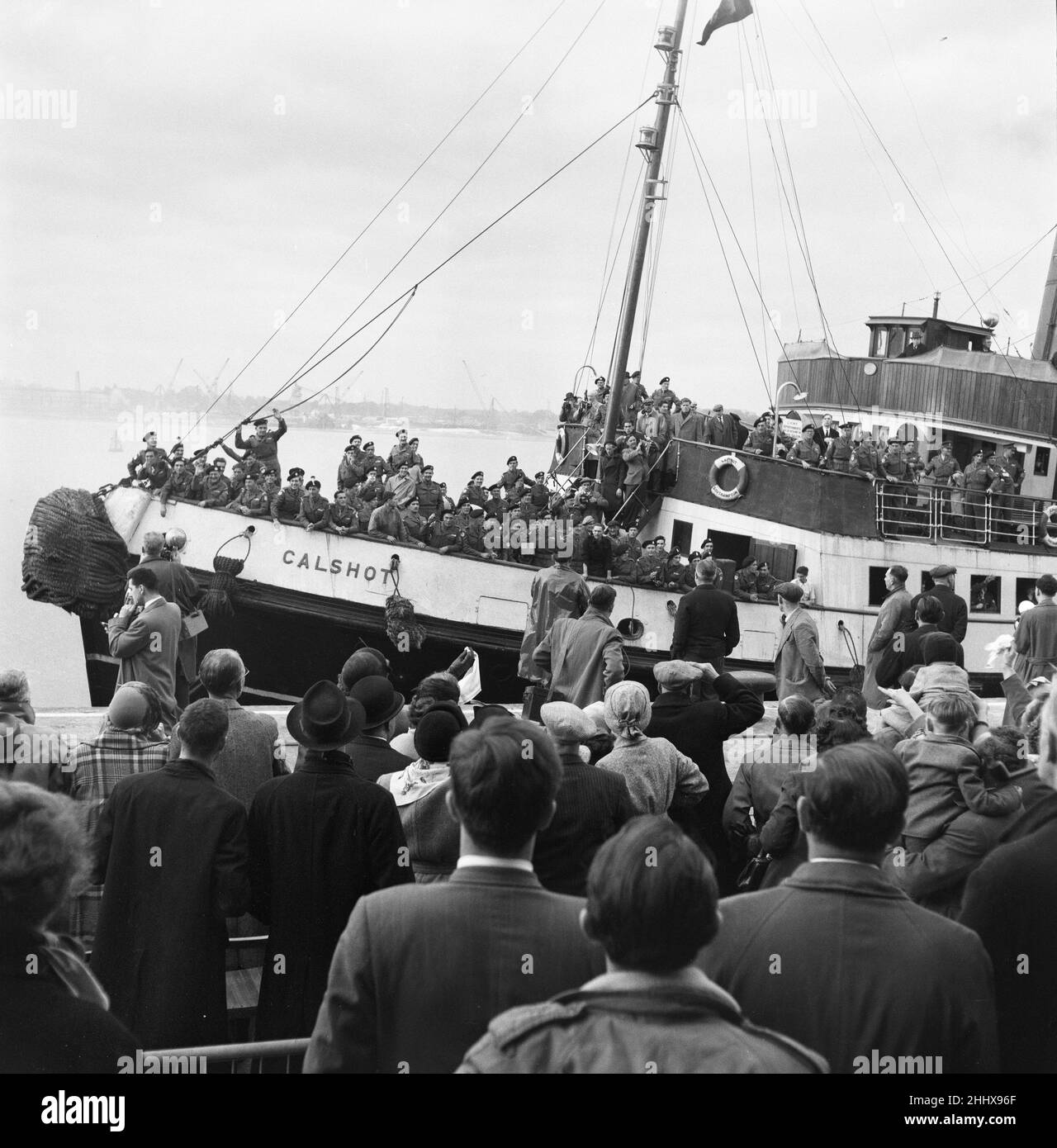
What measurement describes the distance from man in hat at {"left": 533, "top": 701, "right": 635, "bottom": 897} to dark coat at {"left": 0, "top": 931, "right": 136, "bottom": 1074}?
1.72 meters

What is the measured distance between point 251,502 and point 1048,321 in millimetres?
15237

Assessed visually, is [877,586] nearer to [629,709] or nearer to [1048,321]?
[1048,321]

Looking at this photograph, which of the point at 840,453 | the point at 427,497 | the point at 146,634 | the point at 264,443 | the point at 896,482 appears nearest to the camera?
the point at 146,634

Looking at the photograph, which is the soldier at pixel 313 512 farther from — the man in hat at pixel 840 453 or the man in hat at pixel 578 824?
the man in hat at pixel 578 824

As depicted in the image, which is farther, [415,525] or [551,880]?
[415,525]

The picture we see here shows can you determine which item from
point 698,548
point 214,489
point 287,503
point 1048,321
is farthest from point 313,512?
point 1048,321

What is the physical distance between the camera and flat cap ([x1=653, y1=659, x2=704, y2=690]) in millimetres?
5473

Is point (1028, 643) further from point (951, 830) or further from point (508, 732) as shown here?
point (508, 732)

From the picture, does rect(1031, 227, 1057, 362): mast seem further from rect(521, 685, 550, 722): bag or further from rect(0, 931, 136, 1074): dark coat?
rect(0, 931, 136, 1074): dark coat

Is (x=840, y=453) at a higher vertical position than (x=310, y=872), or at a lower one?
higher

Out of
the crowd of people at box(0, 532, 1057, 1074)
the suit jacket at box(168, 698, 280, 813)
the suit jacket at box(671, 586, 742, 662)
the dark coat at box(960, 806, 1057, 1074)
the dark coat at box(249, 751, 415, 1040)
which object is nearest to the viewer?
the crowd of people at box(0, 532, 1057, 1074)

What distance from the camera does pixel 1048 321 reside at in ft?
71.3

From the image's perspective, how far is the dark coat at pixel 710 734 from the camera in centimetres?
541

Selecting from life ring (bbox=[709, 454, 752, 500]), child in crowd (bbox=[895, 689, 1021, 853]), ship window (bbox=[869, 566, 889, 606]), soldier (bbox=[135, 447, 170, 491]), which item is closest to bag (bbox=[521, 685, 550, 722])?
Result: child in crowd (bbox=[895, 689, 1021, 853])
